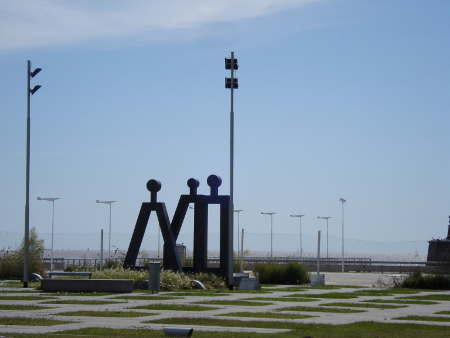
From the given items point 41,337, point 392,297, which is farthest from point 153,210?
point 41,337

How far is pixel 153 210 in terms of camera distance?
107 ft

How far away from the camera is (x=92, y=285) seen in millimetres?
26078

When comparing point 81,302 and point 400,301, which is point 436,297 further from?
point 81,302

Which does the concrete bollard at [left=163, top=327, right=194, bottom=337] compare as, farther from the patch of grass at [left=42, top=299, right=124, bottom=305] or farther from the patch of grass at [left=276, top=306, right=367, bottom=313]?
the patch of grass at [left=42, top=299, right=124, bottom=305]

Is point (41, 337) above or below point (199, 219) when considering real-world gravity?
below

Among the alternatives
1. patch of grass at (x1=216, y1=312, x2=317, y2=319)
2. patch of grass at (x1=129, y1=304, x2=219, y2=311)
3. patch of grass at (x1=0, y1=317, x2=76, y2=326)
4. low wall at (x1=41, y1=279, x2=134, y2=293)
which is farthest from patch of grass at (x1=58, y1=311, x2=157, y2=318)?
low wall at (x1=41, y1=279, x2=134, y2=293)

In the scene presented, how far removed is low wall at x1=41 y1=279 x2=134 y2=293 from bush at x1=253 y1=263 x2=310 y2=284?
1107 centimetres

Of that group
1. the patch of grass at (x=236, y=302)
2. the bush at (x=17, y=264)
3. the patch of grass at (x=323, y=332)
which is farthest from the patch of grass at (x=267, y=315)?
the bush at (x=17, y=264)

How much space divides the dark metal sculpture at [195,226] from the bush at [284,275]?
473 centimetres

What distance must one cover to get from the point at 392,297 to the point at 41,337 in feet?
51.0

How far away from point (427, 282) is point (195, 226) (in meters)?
10.3

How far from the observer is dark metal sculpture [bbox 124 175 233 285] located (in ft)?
103

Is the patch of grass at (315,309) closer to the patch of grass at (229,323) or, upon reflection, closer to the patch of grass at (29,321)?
the patch of grass at (229,323)

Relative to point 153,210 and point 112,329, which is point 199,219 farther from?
point 112,329
